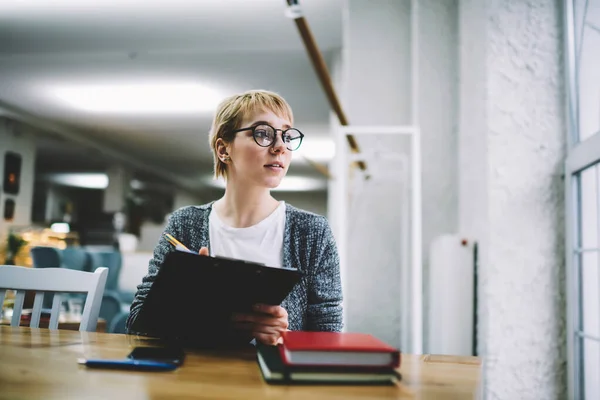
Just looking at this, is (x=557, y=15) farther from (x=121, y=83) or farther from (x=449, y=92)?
(x=121, y=83)

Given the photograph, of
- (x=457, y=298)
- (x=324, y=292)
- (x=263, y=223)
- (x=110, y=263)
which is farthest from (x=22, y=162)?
(x=324, y=292)

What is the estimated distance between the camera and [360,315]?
3299 millimetres

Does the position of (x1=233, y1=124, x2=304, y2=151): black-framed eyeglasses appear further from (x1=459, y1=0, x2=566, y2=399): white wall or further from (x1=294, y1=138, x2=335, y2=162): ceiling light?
(x1=294, y1=138, x2=335, y2=162): ceiling light

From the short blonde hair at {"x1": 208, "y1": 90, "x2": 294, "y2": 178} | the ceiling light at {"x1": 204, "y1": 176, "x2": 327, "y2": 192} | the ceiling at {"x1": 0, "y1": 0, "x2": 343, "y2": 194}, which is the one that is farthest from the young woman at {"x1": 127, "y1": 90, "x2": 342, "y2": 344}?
the ceiling light at {"x1": 204, "y1": 176, "x2": 327, "y2": 192}

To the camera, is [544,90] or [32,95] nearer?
[544,90]

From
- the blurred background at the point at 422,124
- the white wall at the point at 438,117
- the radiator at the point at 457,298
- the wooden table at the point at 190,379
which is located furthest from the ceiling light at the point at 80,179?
the wooden table at the point at 190,379

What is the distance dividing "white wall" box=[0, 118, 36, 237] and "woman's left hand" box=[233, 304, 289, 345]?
784cm

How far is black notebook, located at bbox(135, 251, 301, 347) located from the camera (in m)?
0.90

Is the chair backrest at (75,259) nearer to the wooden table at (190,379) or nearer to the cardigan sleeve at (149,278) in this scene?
the cardigan sleeve at (149,278)

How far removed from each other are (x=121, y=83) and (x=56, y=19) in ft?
5.44

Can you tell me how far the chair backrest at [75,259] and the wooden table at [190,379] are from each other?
5172 mm

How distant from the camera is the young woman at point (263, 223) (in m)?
1.37

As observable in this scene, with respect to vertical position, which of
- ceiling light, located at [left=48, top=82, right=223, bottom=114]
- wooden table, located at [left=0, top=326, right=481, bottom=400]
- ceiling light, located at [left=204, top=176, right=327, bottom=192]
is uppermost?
ceiling light, located at [left=48, top=82, right=223, bottom=114]

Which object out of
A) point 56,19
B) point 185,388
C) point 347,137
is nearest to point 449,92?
point 347,137
